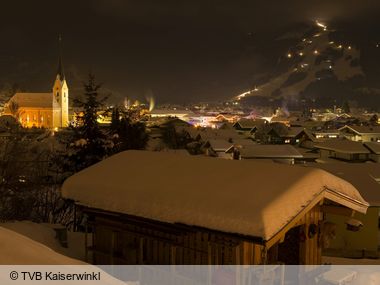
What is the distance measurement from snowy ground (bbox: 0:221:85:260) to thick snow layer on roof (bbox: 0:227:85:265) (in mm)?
5381

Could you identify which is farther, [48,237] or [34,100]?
[34,100]

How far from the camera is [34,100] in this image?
7700cm

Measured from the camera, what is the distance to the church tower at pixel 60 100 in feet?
250

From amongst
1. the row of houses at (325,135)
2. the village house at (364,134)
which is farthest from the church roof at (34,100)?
the village house at (364,134)

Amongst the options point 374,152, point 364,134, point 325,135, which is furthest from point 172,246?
point 325,135

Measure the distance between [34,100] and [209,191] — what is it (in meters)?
75.4

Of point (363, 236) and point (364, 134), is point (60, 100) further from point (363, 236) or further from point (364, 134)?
point (363, 236)

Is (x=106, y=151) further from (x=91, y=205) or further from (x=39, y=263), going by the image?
(x=39, y=263)

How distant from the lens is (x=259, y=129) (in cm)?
5862

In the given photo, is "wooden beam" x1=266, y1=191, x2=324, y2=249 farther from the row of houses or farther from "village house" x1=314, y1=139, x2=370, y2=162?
the row of houses

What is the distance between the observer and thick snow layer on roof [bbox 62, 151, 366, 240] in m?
6.45

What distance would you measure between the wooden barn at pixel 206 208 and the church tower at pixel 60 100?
70.0 metres

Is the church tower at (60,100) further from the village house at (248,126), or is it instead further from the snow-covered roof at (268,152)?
the snow-covered roof at (268,152)

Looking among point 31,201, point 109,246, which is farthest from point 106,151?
point 109,246
